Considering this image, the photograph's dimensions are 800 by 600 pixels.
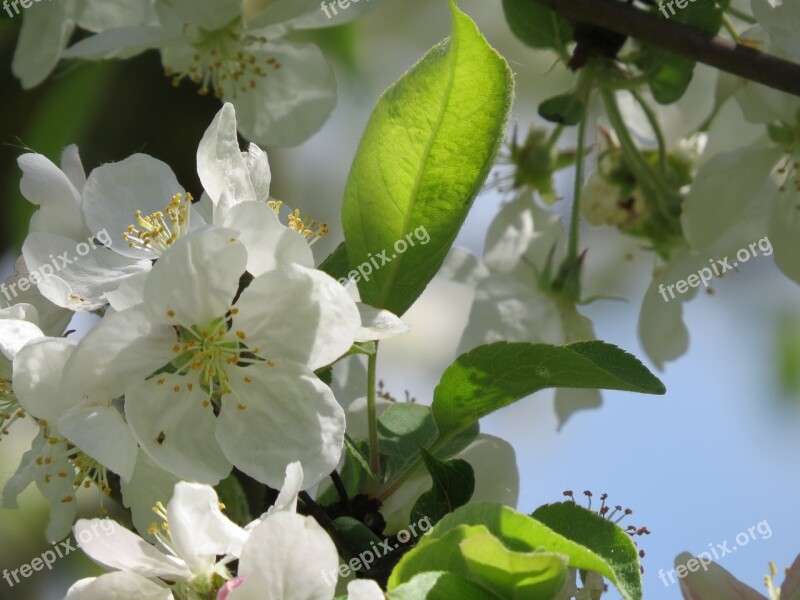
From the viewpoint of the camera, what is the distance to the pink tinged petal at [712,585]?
1011 mm

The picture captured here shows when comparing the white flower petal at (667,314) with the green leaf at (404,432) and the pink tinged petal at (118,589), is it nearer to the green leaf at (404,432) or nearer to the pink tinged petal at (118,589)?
the green leaf at (404,432)

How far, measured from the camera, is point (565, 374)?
0.98m

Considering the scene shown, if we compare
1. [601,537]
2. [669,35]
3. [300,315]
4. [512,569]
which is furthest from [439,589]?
[669,35]

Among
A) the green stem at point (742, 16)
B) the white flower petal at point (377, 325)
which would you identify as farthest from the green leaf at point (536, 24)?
the white flower petal at point (377, 325)

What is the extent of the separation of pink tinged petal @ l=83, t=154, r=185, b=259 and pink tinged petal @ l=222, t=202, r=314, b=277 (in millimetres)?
159

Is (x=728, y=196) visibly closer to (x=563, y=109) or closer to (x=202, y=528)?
(x=563, y=109)

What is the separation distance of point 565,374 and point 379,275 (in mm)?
204

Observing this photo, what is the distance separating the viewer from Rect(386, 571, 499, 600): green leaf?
77 cm

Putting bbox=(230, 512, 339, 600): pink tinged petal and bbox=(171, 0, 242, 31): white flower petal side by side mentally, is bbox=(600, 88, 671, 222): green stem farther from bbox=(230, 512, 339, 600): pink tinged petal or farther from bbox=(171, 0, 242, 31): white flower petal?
bbox=(230, 512, 339, 600): pink tinged petal

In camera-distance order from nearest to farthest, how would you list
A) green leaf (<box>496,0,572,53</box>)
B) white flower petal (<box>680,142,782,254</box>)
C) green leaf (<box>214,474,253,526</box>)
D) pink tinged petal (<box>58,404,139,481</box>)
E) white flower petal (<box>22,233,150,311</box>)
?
pink tinged petal (<box>58,404,139,481</box>) < white flower petal (<box>22,233,150,311</box>) < green leaf (<box>214,474,253,526</box>) < green leaf (<box>496,0,572,53</box>) < white flower petal (<box>680,142,782,254</box>)

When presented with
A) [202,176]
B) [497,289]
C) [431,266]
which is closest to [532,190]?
[497,289]

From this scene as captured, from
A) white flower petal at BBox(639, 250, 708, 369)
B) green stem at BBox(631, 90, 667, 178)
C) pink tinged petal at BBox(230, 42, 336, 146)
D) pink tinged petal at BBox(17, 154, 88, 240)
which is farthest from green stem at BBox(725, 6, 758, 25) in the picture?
pink tinged petal at BBox(17, 154, 88, 240)

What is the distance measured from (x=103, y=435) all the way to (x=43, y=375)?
2.6 inches

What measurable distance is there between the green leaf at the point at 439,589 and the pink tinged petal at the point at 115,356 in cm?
29
